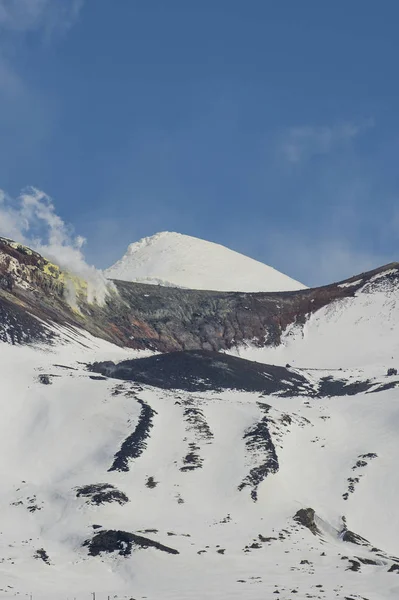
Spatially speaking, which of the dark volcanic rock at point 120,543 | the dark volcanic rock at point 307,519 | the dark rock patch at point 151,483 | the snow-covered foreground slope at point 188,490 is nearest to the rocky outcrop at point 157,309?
the snow-covered foreground slope at point 188,490

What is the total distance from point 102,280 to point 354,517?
9230 centimetres

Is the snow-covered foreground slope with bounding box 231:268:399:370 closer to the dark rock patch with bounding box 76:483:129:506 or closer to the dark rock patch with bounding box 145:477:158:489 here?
the dark rock patch with bounding box 145:477:158:489

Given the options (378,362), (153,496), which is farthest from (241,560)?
(378,362)

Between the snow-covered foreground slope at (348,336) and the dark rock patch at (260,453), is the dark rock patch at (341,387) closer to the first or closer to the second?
the snow-covered foreground slope at (348,336)

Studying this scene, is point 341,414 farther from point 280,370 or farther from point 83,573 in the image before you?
point 83,573

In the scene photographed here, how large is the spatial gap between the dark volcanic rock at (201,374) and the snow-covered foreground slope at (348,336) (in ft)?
82.8

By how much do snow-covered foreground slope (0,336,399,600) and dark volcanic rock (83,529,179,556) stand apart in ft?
0.30

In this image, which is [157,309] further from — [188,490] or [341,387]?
[188,490]

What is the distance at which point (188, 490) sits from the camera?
62.1m

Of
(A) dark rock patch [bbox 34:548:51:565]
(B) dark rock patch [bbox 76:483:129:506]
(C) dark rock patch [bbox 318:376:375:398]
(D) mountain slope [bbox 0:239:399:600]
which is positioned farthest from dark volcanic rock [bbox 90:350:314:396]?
(A) dark rock patch [bbox 34:548:51:565]

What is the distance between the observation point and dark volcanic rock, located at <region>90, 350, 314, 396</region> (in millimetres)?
97438

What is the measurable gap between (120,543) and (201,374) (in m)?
51.8

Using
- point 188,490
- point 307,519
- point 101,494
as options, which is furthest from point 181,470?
point 307,519

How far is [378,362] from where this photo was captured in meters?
135
